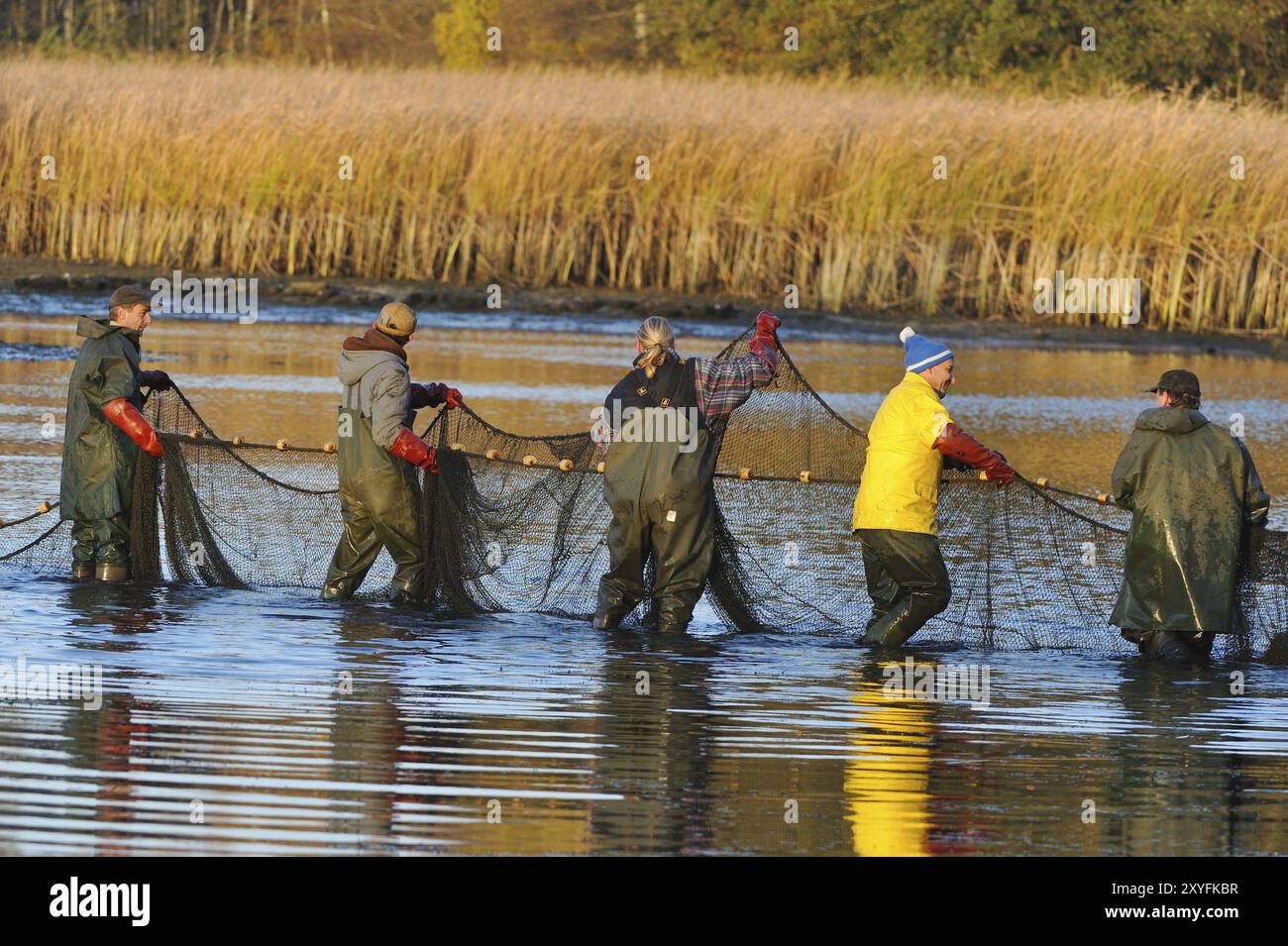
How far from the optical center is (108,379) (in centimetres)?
1203

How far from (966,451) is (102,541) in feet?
15.3

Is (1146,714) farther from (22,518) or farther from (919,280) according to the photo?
(919,280)

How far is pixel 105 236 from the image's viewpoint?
28.4 meters

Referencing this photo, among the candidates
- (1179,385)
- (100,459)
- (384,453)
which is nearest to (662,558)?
(384,453)

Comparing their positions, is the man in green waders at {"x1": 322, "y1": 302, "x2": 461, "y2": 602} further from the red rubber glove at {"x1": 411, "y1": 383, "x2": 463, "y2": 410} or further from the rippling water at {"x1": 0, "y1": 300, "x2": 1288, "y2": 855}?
the rippling water at {"x1": 0, "y1": 300, "x2": 1288, "y2": 855}

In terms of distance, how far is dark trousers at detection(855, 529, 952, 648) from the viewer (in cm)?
1109

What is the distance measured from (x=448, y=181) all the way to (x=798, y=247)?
14.1ft

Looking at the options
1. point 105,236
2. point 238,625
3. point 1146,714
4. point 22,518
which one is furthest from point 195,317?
point 1146,714

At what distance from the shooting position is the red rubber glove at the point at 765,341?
11438 millimetres

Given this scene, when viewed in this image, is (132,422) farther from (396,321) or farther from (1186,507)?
(1186,507)

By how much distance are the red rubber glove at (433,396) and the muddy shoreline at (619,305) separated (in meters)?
15.0

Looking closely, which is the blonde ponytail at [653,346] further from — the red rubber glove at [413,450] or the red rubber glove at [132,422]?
the red rubber glove at [132,422]

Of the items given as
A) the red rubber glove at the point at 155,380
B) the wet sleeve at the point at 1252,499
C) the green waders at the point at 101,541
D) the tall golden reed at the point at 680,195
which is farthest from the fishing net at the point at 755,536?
the tall golden reed at the point at 680,195

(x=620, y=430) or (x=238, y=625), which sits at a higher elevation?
(x=620, y=430)
